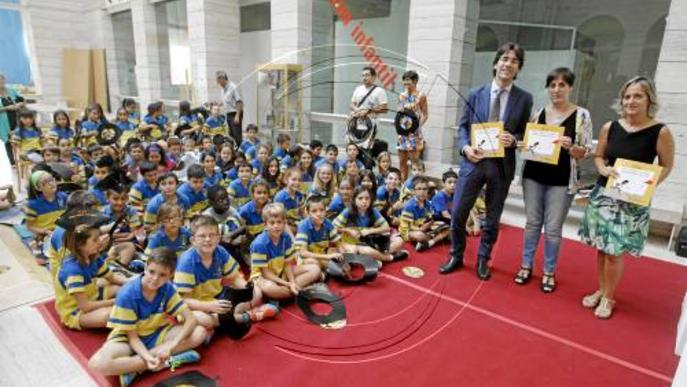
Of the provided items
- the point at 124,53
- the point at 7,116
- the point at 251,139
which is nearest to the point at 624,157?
the point at 251,139

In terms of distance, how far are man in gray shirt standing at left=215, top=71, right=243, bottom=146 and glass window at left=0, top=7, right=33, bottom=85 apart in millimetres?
8467

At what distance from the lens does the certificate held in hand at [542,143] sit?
2661 millimetres

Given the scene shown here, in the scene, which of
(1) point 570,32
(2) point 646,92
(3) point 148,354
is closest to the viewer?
(3) point 148,354

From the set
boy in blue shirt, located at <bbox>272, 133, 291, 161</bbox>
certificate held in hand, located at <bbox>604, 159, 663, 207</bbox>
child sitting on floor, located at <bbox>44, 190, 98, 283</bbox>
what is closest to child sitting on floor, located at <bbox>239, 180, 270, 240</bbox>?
child sitting on floor, located at <bbox>44, 190, 98, 283</bbox>

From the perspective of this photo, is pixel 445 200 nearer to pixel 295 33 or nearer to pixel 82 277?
pixel 82 277

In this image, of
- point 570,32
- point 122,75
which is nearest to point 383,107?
point 570,32

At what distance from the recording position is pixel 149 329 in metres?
2.09

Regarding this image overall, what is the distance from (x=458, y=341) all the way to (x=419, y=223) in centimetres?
166

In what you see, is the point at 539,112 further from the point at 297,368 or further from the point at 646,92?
the point at 297,368

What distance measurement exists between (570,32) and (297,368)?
6732mm

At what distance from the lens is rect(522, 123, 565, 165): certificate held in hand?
105 inches

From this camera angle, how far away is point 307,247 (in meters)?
3.14

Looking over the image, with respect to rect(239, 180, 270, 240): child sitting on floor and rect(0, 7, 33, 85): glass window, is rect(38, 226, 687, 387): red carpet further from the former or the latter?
rect(0, 7, 33, 85): glass window

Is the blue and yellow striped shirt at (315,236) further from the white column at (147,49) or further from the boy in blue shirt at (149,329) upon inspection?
the white column at (147,49)
